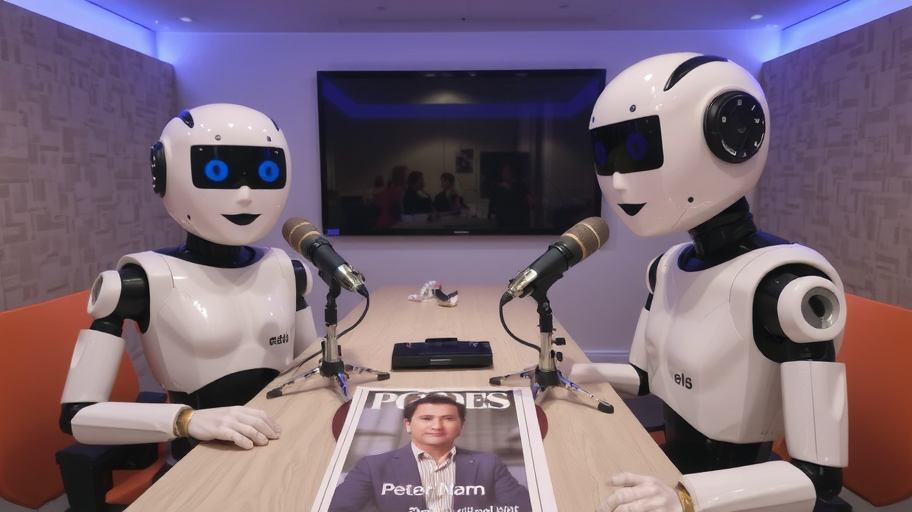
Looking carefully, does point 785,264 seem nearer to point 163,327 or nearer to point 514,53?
point 163,327

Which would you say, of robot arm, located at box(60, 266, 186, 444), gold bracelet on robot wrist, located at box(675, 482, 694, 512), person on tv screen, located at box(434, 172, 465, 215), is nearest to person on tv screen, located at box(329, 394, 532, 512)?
gold bracelet on robot wrist, located at box(675, 482, 694, 512)

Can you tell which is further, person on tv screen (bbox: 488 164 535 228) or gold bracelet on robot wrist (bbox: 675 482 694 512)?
person on tv screen (bbox: 488 164 535 228)

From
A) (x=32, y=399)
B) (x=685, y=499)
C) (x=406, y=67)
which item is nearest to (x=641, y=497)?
(x=685, y=499)

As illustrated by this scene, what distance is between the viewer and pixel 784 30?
3.42m

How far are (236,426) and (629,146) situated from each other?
92 centimetres

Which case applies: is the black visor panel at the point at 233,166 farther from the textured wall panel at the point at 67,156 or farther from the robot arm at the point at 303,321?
the textured wall panel at the point at 67,156

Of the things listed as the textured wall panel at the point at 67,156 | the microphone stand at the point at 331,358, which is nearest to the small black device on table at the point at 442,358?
the microphone stand at the point at 331,358

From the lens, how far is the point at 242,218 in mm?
1326

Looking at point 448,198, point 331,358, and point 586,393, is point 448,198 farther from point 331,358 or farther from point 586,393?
point 586,393

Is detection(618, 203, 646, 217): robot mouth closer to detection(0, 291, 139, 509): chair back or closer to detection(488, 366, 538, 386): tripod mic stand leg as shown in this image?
detection(488, 366, 538, 386): tripod mic stand leg

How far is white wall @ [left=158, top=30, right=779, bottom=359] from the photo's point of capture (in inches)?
137

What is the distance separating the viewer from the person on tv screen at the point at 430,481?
0.72 metres

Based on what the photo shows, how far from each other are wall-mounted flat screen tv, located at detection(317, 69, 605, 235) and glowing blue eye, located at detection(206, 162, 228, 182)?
2.28 meters

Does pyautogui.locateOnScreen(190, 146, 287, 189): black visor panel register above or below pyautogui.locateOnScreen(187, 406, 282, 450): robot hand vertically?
above
